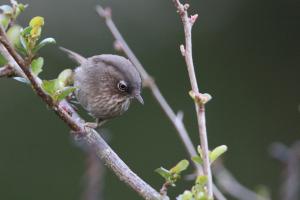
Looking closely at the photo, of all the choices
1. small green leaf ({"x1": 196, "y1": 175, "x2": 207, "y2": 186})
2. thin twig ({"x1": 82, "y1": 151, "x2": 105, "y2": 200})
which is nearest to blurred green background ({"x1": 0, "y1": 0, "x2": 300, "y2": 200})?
thin twig ({"x1": 82, "y1": 151, "x2": 105, "y2": 200})

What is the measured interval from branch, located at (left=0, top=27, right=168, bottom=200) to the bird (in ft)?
2.55

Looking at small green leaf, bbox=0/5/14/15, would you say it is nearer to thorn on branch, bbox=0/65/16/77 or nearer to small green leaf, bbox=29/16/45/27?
small green leaf, bbox=29/16/45/27

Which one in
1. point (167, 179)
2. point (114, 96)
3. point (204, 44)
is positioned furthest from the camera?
point (204, 44)

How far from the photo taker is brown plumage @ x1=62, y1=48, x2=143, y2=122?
9.32 ft

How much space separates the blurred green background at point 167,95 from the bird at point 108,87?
338cm

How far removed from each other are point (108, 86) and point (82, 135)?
95 centimetres

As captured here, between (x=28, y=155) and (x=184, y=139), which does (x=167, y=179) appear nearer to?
(x=184, y=139)

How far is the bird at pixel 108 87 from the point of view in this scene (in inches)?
112

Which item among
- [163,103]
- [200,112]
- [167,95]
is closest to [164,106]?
[163,103]

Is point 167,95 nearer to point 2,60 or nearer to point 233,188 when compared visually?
point 233,188

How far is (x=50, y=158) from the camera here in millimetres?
6605

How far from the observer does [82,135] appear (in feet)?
6.59

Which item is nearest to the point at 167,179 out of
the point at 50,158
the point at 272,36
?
the point at 50,158

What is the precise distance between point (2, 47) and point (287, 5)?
19.8ft
